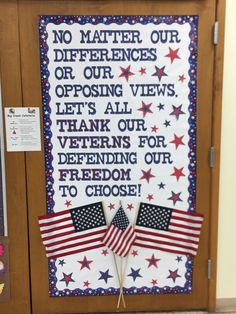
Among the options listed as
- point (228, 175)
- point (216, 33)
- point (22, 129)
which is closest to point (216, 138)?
point (228, 175)

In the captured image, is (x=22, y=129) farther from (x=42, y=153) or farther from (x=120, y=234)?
(x=120, y=234)

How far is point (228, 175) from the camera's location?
2488 mm

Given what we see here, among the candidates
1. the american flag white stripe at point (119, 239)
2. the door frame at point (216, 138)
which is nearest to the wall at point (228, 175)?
the door frame at point (216, 138)

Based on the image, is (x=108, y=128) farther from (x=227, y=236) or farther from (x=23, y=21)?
(x=227, y=236)

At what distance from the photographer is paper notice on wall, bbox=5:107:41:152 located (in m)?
2.35

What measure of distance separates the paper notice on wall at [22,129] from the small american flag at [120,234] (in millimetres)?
617

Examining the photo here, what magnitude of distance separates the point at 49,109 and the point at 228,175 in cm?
112

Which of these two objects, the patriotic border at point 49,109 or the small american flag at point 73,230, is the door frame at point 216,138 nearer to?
the patriotic border at point 49,109

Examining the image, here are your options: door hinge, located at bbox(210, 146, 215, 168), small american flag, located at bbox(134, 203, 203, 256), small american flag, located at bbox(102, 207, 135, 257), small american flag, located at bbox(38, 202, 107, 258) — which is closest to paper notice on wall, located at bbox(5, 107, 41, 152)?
small american flag, located at bbox(38, 202, 107, 258)

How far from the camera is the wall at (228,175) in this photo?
7.74ft

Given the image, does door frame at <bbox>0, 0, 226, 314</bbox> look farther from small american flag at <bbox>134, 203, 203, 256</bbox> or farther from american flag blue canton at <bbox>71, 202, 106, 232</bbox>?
american flag blue canton at <bbox>71, 202, 106, 232</bbox>

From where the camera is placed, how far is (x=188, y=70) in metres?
2.35

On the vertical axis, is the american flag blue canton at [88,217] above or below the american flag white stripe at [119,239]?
above

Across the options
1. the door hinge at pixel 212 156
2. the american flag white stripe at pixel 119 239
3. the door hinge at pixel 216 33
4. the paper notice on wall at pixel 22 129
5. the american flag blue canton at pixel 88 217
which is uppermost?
the door hinge at pixel 216 33
